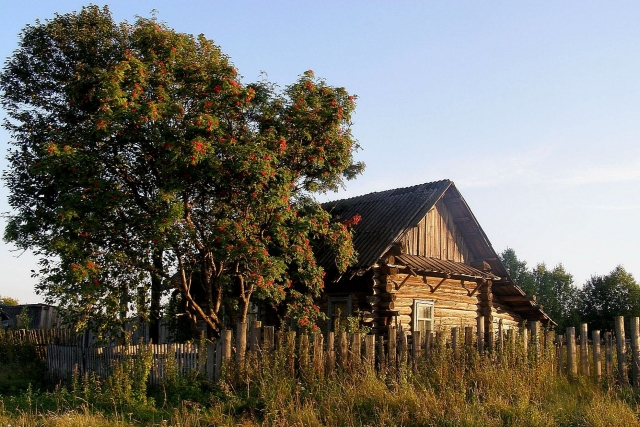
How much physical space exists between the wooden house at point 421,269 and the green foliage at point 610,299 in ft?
57.9

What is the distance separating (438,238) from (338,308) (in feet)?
14.8

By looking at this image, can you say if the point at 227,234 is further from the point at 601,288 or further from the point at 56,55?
the point at 601,288

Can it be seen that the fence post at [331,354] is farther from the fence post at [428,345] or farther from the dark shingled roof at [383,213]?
the dark shingled roof at [383,213]

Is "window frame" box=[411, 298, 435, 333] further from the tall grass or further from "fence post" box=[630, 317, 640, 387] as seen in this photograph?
"fence post" box=[630, 317, 640, 387]

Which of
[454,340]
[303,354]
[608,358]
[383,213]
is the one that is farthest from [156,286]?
[608,358]

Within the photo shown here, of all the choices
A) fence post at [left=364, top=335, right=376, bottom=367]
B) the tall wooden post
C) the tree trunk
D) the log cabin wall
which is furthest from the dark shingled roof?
the tall wooden post

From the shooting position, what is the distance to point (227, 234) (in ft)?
46.5

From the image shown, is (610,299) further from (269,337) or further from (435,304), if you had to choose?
(269,337)

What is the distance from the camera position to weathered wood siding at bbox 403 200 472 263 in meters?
19.6

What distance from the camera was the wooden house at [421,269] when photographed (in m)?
17.8

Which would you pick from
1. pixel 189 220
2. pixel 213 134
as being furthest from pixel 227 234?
pixel 213 134

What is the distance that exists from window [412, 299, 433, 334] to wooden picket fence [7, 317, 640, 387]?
22.3ft

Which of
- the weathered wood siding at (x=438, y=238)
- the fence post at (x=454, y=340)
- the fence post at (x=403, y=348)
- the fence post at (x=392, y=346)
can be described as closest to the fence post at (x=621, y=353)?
the fence post at (x=454, y=340)

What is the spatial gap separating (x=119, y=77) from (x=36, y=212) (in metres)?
3.82
